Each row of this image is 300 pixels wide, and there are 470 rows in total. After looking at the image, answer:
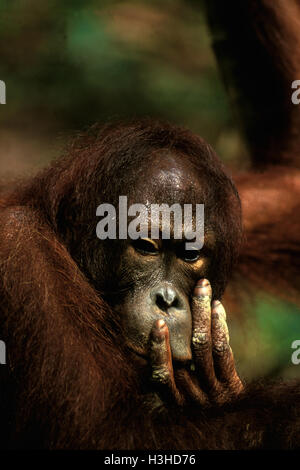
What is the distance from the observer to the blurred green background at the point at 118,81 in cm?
295

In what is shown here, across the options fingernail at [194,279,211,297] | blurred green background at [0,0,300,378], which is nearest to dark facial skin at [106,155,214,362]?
fingernail at [194,279,211,297]

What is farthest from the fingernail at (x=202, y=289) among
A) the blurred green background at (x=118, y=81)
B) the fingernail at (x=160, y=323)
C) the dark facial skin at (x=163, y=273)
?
the blurred green background at (x=118, y=81)

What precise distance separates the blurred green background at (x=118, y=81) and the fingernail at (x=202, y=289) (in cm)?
107

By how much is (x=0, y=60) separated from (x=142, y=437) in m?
1.80

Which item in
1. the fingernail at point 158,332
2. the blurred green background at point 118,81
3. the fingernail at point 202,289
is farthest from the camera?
the blurred green background at point 118,81

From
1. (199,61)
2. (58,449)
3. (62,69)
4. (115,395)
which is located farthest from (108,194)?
(199,61)

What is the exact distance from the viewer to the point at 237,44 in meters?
3.40

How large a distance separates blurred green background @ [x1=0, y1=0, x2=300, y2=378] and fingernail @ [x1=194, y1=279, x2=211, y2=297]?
107 centimetres

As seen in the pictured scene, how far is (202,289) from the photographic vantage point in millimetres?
1918

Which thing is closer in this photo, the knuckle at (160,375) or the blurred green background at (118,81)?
the knuckle at (160,375)

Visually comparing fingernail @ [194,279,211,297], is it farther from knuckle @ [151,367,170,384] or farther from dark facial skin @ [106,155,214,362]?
knuckle @ [151,367,170,384]

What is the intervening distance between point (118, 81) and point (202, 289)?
144 cm

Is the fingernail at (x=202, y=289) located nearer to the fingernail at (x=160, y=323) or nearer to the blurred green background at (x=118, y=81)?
the fingernail at (x=160, y=323)

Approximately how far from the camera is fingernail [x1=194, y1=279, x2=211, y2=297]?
192cm
